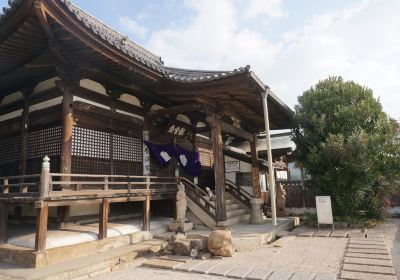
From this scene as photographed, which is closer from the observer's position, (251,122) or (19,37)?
(19,37)

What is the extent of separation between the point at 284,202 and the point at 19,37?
517 inches

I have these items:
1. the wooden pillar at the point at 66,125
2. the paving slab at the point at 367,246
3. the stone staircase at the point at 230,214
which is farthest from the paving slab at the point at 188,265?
the wooden pillar at the point at 66,125

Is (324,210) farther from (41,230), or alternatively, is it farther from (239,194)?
(41,230)

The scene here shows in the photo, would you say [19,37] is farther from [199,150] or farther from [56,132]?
[199,150]

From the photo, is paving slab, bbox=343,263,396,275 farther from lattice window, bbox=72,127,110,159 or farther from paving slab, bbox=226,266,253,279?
lattice window, bbox=72,127,110,159

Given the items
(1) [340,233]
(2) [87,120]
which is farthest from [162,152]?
(1) [340,233]

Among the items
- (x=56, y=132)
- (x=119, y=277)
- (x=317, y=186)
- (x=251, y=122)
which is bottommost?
(x=119, y=277)

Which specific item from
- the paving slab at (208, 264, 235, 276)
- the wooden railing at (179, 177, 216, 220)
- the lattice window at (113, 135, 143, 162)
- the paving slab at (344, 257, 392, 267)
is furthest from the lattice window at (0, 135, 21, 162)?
the paving slab at (344, 257, 392, 267)

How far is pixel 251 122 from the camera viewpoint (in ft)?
46.6

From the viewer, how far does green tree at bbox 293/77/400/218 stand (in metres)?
10.9

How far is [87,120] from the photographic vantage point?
30.6 ft

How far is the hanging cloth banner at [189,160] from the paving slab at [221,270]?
6.87 meters

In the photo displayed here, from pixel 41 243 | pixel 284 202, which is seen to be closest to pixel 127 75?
pixel 41 243

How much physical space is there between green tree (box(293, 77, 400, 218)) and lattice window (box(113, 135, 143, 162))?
6.75 metres
